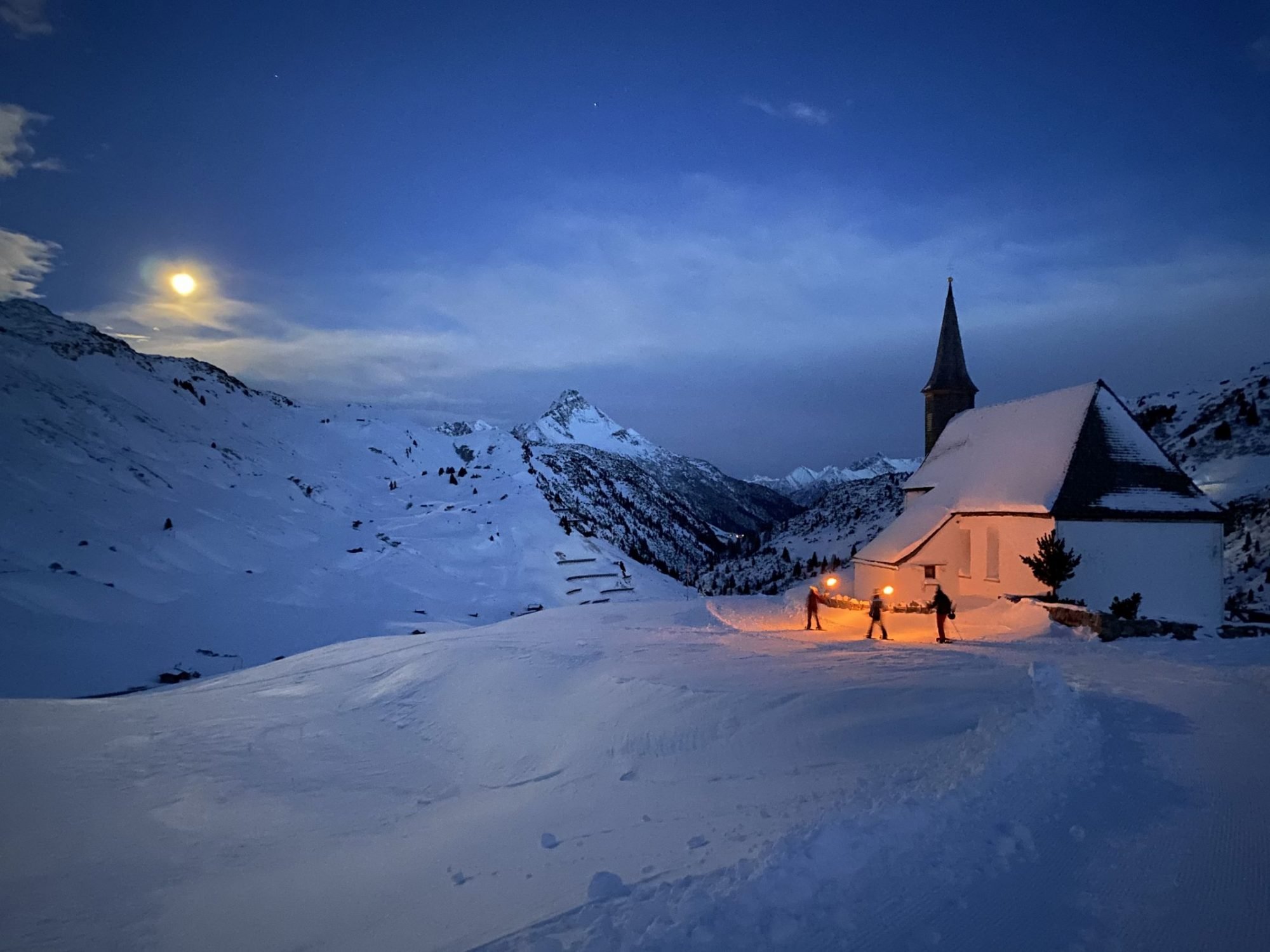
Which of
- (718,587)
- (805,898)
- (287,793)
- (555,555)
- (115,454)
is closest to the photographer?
(805,898)

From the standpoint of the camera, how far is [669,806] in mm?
7715

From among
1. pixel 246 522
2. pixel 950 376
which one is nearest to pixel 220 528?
pixel 246 522

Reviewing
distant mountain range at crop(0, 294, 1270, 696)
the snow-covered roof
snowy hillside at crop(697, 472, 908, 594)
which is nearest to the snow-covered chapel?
the snow-covered roof

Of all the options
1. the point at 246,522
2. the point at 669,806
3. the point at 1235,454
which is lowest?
the point at 669,806

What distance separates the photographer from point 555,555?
3731 centimetres

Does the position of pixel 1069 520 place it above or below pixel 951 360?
below

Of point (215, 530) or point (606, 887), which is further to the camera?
point (215, 530)

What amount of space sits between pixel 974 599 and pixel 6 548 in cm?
3220

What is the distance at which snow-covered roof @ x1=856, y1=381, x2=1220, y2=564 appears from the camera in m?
24.3

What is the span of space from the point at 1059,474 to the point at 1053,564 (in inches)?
175

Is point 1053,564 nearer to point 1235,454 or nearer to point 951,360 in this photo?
point 951,360

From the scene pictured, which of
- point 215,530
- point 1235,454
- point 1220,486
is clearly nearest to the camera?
point 215,530

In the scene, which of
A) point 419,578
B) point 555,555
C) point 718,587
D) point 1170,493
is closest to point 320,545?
point 419,578

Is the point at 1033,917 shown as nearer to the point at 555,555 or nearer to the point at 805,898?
the point at 805,898
